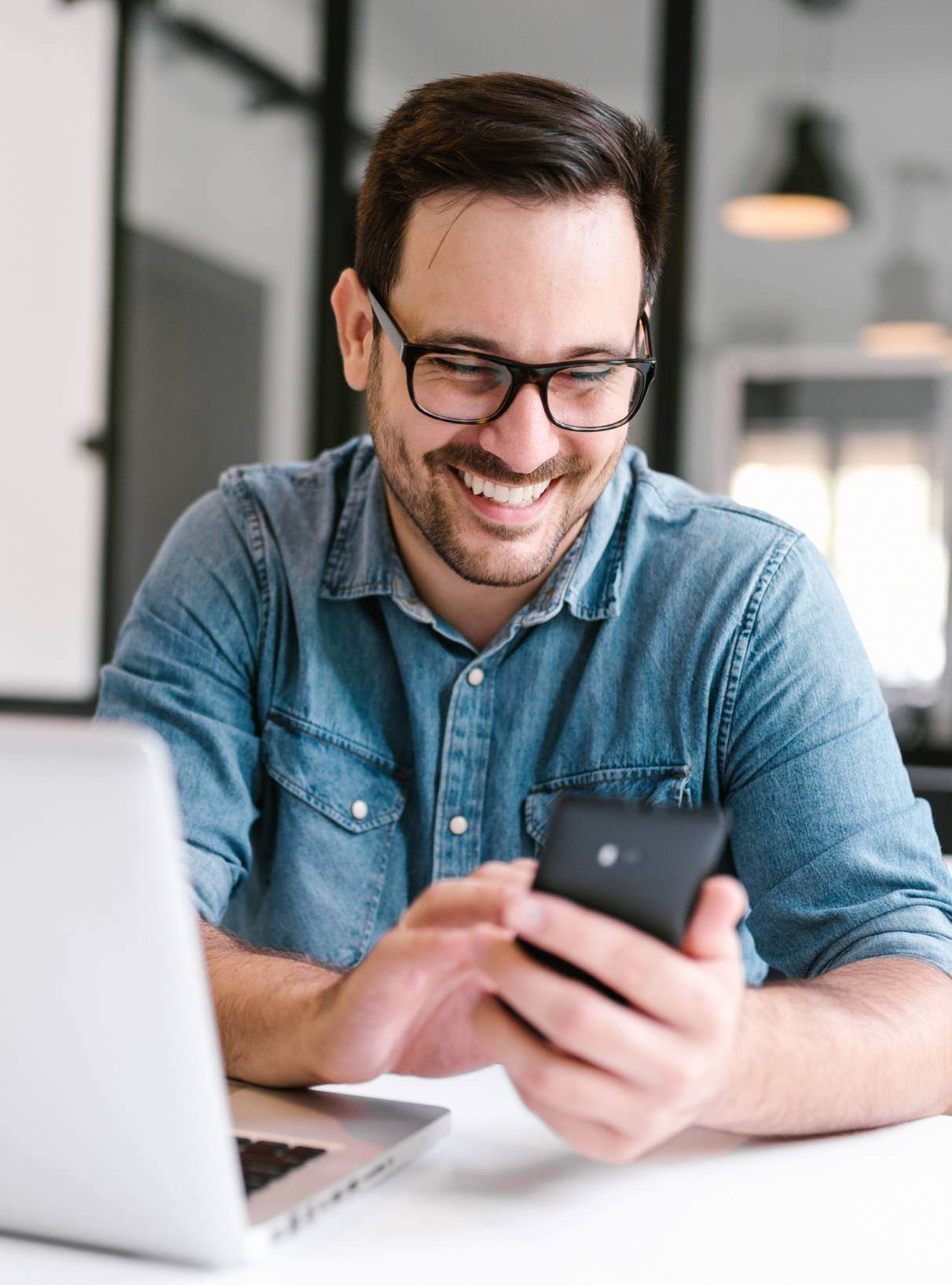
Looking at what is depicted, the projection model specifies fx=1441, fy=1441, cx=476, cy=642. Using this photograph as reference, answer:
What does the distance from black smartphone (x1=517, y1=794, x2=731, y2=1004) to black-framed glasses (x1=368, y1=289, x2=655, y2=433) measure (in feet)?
2.17

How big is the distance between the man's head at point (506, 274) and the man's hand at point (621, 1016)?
0.68 m

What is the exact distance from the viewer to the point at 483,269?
129 cm

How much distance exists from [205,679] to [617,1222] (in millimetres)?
784

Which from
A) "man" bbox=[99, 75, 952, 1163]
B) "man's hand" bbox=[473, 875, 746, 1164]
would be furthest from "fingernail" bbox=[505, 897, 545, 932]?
"man" bbox=[99, 75, 952, 1163]

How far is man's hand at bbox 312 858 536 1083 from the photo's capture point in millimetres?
776

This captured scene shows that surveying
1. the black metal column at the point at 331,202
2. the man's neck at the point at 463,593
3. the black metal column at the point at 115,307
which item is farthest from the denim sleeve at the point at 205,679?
the black metal column at the point at 115,307

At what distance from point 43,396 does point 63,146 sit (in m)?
0.76

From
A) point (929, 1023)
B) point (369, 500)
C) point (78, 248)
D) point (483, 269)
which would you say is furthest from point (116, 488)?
point (929, 1023)

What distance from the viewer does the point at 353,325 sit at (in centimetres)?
156

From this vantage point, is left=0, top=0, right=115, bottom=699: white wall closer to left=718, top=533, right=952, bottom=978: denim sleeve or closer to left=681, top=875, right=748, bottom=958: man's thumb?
left=718, top=533, right=952, bottom=978: denim sleeve

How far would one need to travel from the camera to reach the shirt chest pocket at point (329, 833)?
1427mm

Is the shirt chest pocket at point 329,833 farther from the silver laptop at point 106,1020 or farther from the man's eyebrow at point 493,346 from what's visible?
the silver laptop at point 106,1020

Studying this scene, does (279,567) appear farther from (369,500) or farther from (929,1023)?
(929,1023)

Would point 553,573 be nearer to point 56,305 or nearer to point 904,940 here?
point 904,940
